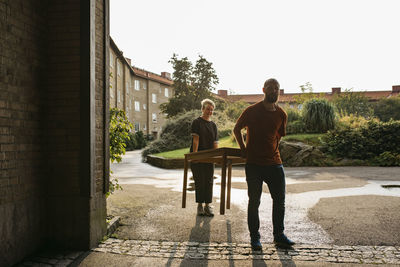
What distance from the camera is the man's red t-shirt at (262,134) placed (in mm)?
4078

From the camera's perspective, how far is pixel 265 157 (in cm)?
407

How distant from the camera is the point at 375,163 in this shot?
13.9 m

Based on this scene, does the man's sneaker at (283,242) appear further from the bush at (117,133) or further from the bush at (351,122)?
the bush at (351,122)

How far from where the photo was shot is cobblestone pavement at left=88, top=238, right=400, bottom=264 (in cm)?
374

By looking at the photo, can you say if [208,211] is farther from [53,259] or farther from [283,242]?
[53,259]

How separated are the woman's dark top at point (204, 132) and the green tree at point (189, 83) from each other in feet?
106

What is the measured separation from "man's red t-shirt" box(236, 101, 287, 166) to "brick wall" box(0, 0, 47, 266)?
101 inches

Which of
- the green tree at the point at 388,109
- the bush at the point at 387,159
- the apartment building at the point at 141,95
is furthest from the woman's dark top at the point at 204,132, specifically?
the green tree at the point at 388,109

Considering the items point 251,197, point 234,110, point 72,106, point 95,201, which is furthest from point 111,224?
point 234,110

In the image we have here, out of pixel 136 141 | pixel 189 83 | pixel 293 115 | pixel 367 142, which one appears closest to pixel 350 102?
pixel 189 83

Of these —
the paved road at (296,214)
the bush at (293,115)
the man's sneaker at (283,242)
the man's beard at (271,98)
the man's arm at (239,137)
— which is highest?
the bush at (293,115)

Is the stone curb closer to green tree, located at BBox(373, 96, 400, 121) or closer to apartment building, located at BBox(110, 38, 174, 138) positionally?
apartment building, located at BBox(110, 38, 174, 138)

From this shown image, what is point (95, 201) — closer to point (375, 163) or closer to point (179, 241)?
point (179, 241)

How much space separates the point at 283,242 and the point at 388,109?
58.9 m
